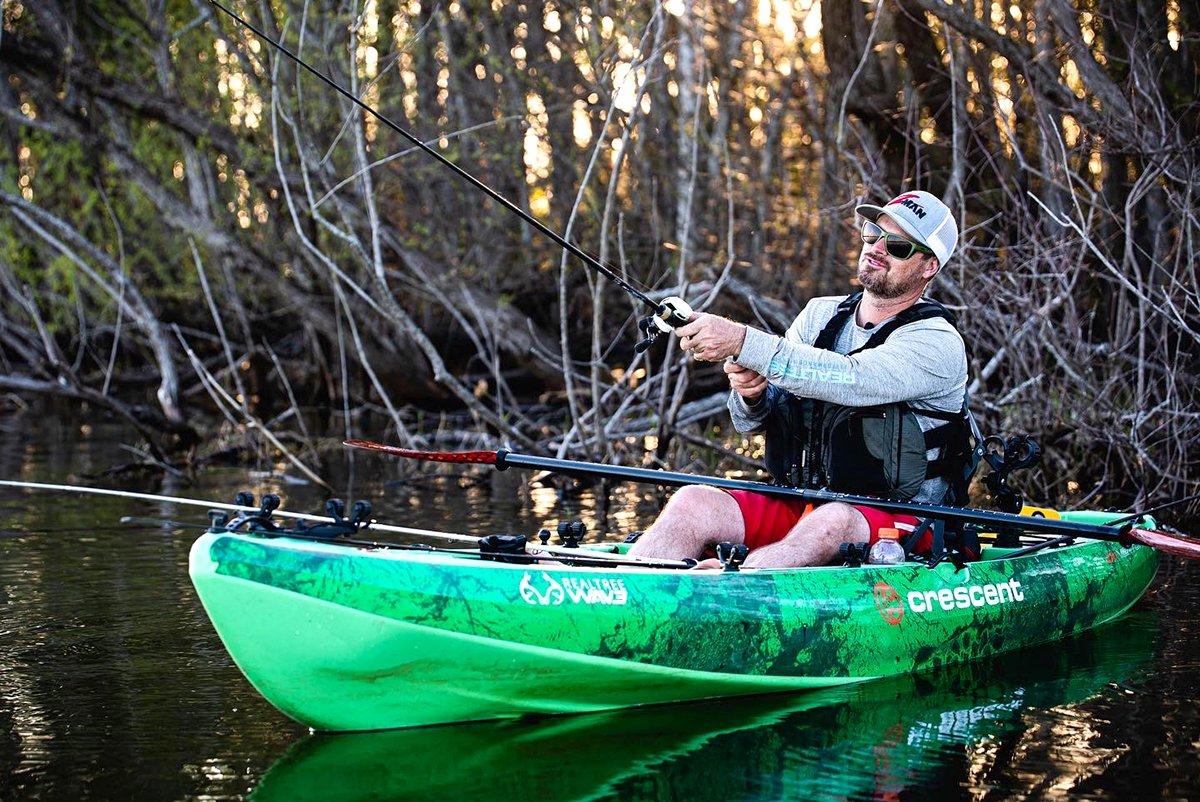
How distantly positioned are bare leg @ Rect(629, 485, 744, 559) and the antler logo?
1.91 feet

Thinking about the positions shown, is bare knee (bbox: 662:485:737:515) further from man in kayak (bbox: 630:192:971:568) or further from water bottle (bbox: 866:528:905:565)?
water bottle (bbox: 866:528:905:565)

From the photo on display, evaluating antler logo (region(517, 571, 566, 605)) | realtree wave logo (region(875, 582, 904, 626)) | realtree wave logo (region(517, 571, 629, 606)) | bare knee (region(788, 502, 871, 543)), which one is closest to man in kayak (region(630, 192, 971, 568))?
bare knee (region(788, 502, 871, 543))

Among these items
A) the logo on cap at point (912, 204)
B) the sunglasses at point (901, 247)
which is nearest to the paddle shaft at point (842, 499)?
the sunglasses at point (901, 247)

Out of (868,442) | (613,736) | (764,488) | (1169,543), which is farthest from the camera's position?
→ (1169,543)

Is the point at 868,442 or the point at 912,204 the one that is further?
the point at 912,204

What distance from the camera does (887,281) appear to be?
16.0 ft

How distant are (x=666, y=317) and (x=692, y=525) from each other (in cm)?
63

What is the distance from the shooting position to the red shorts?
15.8 ft

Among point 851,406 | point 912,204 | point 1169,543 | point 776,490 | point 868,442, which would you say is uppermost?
point 912,204

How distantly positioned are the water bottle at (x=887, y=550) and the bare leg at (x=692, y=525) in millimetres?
418

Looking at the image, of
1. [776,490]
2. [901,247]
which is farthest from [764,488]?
[901,247]

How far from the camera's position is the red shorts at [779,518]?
480 cm

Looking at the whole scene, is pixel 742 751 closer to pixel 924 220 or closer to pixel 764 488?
pixel 764 488

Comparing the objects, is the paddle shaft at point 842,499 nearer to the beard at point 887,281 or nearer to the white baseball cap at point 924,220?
the beard at point 887,281
